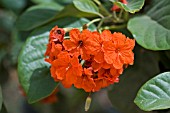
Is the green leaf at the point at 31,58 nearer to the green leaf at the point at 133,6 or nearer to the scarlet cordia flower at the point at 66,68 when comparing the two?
the scarlet cordia flower at the point at 66,68

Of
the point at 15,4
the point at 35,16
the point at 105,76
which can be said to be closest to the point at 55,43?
the point at 105,76

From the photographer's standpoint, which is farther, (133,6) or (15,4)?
(15,4)

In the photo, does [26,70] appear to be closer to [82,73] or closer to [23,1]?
[82,73]

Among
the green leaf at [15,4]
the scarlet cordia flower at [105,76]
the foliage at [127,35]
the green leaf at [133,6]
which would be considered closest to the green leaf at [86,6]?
the foliage at [127,35]

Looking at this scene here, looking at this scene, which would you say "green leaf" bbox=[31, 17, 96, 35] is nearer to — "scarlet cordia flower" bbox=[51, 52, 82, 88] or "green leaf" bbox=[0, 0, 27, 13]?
"scarlet cordia flower" bbox=[51, 52, 82, 88]

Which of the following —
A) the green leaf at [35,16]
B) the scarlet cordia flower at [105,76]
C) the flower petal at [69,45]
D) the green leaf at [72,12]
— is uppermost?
the flower petal at [69,45]

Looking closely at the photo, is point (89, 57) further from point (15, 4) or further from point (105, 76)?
point (15, 4)

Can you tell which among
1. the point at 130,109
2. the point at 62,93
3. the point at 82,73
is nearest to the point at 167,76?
the point at 82,73
